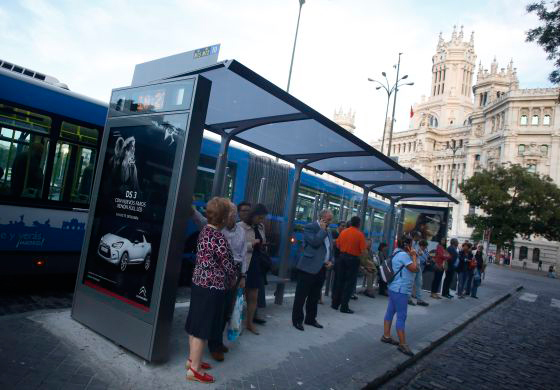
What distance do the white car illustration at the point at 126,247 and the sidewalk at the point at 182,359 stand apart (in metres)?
0.94

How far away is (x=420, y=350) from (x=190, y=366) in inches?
153

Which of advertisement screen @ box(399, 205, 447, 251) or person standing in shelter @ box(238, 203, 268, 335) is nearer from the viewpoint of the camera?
person standing in shelter @ box(238, 203, 268, 335)

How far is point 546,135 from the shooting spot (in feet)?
199

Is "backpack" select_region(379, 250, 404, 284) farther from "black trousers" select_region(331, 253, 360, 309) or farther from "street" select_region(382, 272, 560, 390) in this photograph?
"black trousers" select_region(331, 253, 360, 309)

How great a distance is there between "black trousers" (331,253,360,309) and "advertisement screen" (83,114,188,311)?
449 cm

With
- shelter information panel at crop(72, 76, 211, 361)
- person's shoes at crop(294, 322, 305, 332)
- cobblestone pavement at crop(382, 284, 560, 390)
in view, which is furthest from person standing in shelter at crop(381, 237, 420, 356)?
shelter information panel at crop(72, 76, 211, 361)

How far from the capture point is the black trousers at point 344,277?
784 centimetres

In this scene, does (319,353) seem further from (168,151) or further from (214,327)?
(168,151)

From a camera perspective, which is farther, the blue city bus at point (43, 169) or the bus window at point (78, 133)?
the bus window at point (78, 133)

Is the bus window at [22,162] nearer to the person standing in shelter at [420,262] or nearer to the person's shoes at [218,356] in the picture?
the person's shoes at [218,356]

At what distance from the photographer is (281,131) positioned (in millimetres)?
6453

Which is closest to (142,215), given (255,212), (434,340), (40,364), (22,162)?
(255,212)

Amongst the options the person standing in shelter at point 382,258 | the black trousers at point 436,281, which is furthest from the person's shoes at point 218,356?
the black trousers at point 436,281

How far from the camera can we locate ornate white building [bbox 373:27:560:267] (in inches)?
2377
